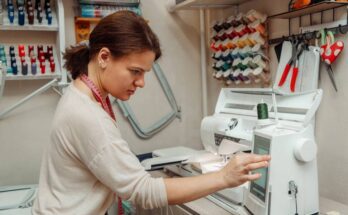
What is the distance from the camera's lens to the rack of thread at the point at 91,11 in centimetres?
216

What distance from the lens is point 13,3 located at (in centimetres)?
197

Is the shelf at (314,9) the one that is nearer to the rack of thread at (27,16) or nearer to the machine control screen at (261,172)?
the machine control screen at (261,172)

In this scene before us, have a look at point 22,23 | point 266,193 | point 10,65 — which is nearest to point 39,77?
point 10,65

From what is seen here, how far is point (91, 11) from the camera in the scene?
2.17m

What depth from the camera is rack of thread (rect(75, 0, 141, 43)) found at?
7.09ft

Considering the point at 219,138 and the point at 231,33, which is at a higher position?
A: the point at 231,33

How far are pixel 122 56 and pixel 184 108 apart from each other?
1.60 meters

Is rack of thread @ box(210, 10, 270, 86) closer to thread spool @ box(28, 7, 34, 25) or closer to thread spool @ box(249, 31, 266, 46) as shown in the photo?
thread spool @ box(249, 31, 266, 46)

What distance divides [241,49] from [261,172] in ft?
3.37

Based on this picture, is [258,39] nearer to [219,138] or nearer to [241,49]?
[241,49]

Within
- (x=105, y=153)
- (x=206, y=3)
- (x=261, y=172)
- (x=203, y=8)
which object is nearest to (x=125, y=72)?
(x=105, y=153)

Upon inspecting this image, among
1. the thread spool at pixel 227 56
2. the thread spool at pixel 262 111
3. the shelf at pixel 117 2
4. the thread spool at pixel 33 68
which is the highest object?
the shelf at pixel 117 2

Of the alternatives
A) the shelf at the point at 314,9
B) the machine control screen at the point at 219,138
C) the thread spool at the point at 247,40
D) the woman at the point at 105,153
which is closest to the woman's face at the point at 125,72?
the woman at the point at 105,153

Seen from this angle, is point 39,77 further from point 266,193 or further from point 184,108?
point 266,193
